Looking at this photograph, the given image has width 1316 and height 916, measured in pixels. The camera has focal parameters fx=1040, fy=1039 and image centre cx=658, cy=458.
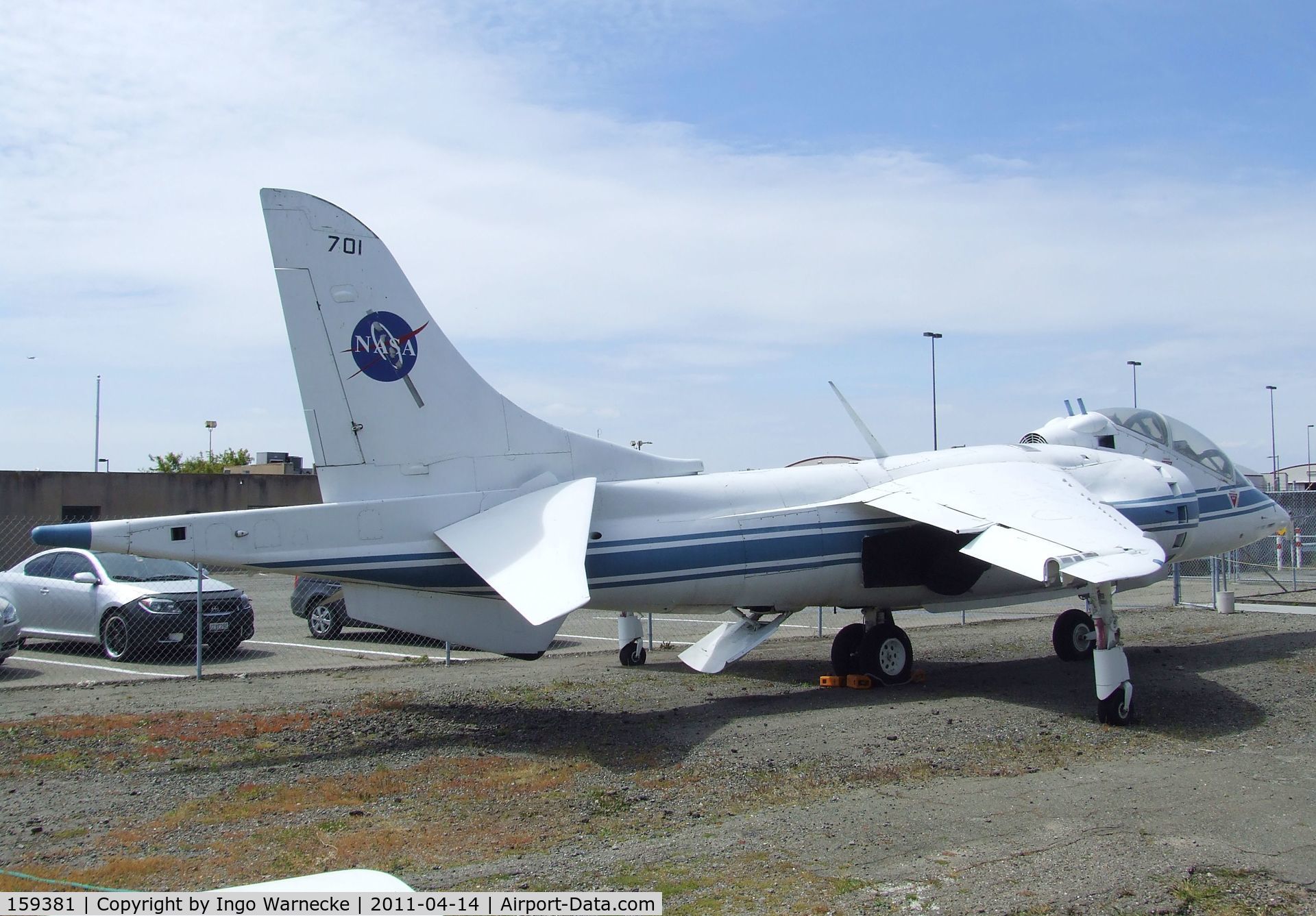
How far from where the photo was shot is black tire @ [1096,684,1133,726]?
1000 centimetres

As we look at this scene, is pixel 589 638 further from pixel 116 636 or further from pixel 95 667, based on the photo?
pixel 95 667

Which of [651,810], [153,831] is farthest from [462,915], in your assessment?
[153,831]

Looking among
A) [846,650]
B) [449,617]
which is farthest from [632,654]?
[449,617]

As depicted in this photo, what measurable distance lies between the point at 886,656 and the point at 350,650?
8891 mm

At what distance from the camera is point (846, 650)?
12758mm

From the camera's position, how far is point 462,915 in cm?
438

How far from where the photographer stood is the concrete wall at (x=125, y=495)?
109 ft

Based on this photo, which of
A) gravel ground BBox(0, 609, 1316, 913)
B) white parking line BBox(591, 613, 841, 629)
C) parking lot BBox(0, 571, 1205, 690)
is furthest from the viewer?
white parking line BBox(591, 613, 841, 629)

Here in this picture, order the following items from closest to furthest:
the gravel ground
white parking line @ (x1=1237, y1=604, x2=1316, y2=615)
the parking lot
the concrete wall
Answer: the gravel ground
the parking lot
white parking line @ (x1=1237, y1=604, x2=1316, y2=615)
the concrete wall

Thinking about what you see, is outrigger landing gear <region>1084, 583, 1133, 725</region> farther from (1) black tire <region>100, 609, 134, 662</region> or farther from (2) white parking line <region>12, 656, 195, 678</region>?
(1) black tire <region>100, 609, 134, 662</region>

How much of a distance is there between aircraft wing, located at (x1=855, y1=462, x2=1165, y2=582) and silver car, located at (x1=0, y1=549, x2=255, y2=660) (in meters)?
9.67

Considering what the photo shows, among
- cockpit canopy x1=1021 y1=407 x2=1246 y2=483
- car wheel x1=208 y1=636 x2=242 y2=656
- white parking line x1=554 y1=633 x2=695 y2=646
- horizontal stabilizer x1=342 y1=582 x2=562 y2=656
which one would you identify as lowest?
white parking line x1=554 y1=633 x2=695 y2=646

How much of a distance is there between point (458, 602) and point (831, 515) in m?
4.49

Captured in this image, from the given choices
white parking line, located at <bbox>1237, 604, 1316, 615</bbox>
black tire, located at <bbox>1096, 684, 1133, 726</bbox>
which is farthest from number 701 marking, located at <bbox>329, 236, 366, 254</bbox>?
white parking line, located at <bbox>1237, 604, 1316, 615</bbox>
